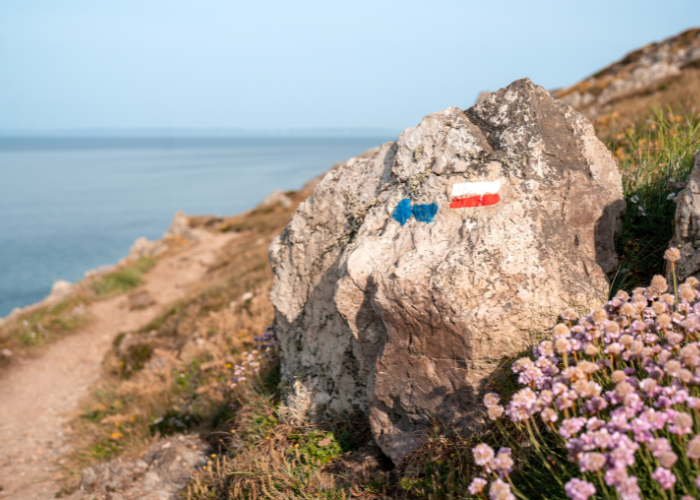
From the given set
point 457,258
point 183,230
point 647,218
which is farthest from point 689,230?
point 183,230

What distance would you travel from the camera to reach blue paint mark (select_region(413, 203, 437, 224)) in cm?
354

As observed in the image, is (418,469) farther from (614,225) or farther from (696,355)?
(614,225)

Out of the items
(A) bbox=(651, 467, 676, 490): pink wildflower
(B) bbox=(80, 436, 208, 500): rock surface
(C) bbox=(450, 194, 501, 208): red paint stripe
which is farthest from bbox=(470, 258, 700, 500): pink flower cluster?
(B) bbox=(80, 436, 208, 500): rock surface

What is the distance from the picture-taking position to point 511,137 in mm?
3574

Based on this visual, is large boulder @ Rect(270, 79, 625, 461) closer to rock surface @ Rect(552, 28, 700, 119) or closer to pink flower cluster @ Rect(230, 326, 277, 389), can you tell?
pink flower cluster @ Rect(230, 326, 277, 389)

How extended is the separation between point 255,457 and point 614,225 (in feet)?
11.0

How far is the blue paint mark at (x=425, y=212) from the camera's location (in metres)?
3.54

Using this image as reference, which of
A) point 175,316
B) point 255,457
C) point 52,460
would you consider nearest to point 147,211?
point 175,316

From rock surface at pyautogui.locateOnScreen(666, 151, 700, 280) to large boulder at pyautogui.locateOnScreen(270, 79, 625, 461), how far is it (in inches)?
18.5

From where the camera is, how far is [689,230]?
116 inches

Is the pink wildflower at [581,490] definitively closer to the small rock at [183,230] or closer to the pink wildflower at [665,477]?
the pink wildflower at [665,477]

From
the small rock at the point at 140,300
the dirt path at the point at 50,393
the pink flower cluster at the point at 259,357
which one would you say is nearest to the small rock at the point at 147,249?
the dirt path at the point at 50,393

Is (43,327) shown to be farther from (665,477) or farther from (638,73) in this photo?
(638,73)

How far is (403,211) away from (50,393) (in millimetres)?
9981
